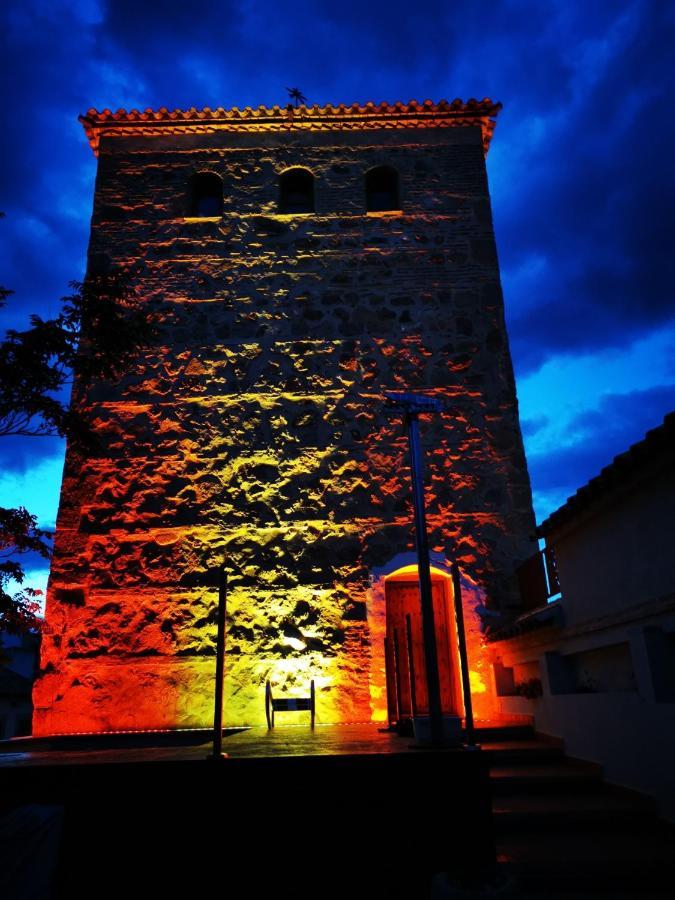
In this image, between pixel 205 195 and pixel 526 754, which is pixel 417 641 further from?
pixel 205 195

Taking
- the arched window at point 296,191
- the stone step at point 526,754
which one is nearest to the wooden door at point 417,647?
the stone step at point 526,754

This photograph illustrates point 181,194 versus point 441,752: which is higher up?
point 181,194

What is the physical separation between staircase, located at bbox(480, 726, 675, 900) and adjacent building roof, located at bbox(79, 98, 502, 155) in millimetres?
8217

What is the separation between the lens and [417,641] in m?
7.14

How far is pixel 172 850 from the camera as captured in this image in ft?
9.43

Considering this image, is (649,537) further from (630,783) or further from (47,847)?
(47,847)

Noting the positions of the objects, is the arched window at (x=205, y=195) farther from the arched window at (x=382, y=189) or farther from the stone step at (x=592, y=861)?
the stone step at (x=592, y=861)

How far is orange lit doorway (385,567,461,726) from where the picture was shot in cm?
676

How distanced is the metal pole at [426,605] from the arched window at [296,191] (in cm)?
615

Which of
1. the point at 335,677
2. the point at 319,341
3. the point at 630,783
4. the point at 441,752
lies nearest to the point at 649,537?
the point at 630,783

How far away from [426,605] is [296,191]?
7.43m

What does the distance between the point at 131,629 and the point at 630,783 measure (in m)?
5.11

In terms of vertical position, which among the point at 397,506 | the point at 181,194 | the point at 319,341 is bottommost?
the point at 397,506

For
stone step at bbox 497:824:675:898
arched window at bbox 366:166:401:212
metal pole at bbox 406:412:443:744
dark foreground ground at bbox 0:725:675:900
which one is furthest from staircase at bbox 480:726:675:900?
arched window at bbox 366:166:401:212
